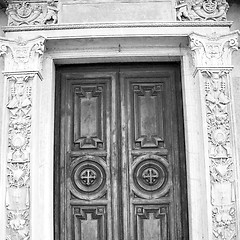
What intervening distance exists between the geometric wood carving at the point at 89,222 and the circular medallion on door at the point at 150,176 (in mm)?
527

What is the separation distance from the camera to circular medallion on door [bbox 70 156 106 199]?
6223 millimetres

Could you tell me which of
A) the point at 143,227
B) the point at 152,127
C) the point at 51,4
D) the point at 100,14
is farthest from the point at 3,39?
the point at 143,227

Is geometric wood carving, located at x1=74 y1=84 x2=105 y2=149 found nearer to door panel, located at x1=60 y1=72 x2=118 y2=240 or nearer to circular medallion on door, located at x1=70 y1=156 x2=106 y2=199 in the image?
door panel, located at x1=60 y1=72 x2=118 y2=240

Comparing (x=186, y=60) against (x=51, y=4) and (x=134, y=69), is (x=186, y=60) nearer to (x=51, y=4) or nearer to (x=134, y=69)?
(x=134, y=69)

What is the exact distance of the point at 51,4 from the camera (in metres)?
6.37

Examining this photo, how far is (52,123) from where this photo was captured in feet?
20.5

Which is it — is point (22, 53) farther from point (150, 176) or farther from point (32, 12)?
point (150, 176)

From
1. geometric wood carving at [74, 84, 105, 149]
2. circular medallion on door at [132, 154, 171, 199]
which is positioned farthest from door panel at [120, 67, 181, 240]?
geometric wood carving at [74, 84, 105, 149]

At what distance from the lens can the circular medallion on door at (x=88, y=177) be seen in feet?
20.4

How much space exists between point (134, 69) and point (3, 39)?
5.52 feet

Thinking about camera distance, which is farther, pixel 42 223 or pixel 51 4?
pixel 51 4

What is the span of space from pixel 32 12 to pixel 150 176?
8.26 feet

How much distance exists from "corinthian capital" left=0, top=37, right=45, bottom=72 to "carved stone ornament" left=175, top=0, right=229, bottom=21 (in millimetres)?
1749

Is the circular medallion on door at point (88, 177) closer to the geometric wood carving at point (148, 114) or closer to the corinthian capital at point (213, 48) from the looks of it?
the geometric wood carving at point (148, 114)
